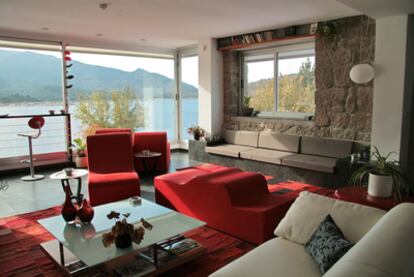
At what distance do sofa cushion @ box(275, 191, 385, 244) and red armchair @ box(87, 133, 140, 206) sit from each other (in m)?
2.50

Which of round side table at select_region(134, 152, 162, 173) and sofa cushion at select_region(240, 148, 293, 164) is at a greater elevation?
sofa cushion at select_region(240, 148, 293, 164)

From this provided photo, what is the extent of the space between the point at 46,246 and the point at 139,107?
5.47m

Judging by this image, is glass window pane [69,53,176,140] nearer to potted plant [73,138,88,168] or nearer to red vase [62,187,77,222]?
potted plant [73,138,88,168]

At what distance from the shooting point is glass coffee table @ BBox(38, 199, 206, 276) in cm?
256

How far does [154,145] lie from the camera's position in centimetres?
651

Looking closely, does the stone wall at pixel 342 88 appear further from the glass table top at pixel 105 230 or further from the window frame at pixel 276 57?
the glass table top at pixel 105 230

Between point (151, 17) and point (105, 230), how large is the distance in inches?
134

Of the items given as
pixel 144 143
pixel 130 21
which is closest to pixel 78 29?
pixel 130 21

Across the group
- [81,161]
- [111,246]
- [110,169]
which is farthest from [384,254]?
[81,161]

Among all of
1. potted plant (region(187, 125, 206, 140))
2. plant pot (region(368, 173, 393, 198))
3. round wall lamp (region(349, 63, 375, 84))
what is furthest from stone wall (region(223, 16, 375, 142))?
plant pot (region(368, 173, 393, 198))

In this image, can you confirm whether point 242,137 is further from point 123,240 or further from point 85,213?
point 123,240

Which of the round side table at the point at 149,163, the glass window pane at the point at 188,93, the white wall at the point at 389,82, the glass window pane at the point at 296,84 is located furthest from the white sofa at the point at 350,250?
the glass window pane at the point at 188,93

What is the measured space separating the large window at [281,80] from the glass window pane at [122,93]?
→ 2.32 meters

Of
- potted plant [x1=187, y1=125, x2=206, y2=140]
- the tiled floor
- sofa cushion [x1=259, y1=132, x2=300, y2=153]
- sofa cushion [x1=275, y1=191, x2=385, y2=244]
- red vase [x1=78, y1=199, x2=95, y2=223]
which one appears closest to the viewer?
sofa cushion [x1=275, y1=191, x2=385, y2=244]
